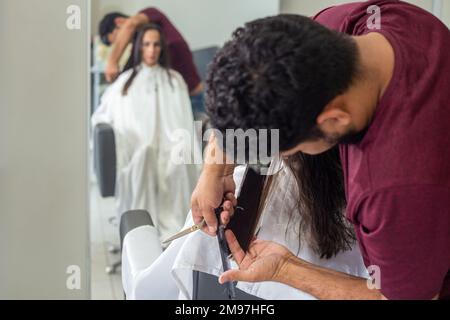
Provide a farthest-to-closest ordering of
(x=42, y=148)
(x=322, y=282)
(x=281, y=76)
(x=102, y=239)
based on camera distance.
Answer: (x=102, y=239), (x=42, y=148), (x=322, y=282), (x=281, y=76)

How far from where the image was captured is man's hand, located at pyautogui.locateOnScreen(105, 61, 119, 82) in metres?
1.51

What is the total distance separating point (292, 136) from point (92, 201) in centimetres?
93

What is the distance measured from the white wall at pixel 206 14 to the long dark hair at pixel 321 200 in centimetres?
74

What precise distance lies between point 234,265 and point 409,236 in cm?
30

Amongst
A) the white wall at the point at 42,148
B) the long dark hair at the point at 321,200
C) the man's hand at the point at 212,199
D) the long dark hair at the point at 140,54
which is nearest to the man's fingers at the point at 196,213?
the man's hand at the point at 212,199

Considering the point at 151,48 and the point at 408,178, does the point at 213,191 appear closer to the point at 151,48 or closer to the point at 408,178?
the point at 408,178

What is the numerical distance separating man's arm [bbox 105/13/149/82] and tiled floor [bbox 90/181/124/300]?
32 centimetres

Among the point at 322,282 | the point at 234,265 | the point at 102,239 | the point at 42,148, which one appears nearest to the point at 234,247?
the point at 234,265

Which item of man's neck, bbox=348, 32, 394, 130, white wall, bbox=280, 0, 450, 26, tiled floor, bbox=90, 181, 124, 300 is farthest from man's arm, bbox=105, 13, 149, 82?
man's neck, bbox=348, 32, 394, 130

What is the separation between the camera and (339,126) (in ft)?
→ 2.28

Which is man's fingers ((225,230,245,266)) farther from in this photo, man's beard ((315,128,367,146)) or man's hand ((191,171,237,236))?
man's beard ((315,128,367,146))

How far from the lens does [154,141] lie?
1.63 metres
